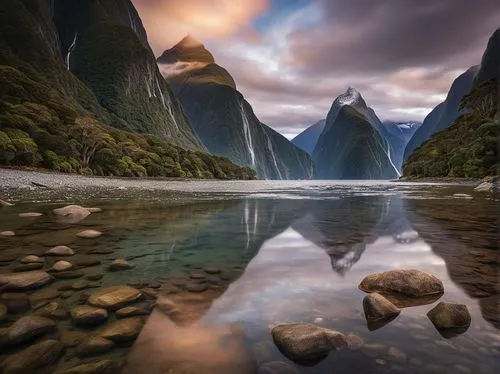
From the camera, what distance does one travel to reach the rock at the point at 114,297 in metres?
5.48

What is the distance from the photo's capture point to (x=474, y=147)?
2872 inches

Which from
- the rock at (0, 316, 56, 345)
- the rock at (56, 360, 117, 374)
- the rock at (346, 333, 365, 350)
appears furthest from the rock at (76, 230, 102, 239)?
the rock at (346, 333, 365, 350)

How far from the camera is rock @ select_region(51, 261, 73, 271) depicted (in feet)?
24.4

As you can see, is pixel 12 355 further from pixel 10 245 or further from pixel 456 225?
pixel 456 225

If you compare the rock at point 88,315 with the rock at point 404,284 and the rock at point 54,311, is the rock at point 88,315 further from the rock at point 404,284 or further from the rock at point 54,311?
the rock at point 404,284

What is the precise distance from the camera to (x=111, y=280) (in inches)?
276

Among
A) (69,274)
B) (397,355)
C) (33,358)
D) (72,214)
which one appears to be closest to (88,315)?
(33,358)

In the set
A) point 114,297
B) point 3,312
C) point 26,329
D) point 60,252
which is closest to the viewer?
point 26,329

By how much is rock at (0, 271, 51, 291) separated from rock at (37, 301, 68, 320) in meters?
1.07

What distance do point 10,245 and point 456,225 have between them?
17562mm

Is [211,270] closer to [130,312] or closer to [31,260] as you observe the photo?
[130,312]

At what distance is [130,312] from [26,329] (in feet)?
4.50

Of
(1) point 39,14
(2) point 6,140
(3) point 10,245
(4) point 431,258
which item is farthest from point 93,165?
(1) point 39,14

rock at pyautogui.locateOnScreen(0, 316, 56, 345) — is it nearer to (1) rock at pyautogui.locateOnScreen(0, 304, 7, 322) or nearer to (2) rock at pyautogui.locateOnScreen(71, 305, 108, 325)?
(2) rock at pyautogui.locateOnScreen(71, 305, 108, 325)
